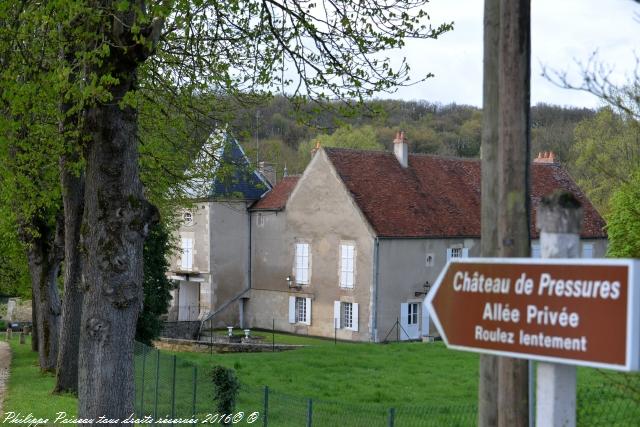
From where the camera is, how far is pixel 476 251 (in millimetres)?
42250

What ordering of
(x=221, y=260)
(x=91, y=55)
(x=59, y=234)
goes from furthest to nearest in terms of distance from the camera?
1. (x=221, y=260)
2. (x=59, y=234)
3. (x=91, y=55)

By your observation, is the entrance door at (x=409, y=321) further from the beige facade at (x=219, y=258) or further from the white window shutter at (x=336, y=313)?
the beige facade at (x=219, y=258)

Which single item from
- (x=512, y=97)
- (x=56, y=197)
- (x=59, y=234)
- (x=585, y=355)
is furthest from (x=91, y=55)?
(x=59, y=234)

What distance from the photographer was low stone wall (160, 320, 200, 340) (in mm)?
40531

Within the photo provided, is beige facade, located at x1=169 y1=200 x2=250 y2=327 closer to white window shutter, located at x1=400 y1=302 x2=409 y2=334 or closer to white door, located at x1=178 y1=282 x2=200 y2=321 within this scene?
white door, located at x1=178 y1=282 x2=200 y2=321

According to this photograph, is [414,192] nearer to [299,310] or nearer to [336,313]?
[336,313]

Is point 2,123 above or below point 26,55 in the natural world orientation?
below

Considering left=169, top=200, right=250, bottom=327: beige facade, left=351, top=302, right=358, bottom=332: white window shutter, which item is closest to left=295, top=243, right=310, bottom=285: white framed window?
left=351, top=302, right=358, bottom=332: white window shutter

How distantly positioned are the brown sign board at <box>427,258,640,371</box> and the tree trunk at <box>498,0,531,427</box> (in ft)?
5.25

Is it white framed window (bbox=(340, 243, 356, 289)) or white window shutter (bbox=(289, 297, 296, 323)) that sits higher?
white framed window (bbox=(340, 243, 356, 289))

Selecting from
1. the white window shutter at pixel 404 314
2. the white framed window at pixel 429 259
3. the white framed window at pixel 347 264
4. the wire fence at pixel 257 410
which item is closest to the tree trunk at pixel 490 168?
the wire fence at pixel 257 410

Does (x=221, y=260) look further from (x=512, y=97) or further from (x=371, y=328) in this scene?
(x=512, y=97)

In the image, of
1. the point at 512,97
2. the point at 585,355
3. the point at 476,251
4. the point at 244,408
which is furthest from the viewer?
the point at 476,251

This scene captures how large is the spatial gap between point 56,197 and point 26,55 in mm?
7231
